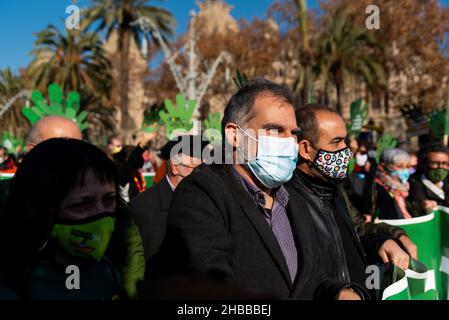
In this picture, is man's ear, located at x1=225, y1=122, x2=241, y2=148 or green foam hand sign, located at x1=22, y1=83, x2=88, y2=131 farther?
green foam hand sign, located at x1=22, y1=83, x2=88, y2=131

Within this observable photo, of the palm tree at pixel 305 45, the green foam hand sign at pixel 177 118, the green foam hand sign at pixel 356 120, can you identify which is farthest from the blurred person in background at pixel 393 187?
the palm tree at pixel 305 45

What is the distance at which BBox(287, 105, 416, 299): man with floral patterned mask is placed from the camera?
2428 millimetres

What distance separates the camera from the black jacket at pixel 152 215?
317 cm

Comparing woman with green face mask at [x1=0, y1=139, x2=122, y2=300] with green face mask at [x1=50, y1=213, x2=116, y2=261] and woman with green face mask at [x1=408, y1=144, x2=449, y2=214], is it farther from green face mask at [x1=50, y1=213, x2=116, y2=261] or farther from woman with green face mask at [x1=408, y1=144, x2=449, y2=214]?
woman with green face mask at [x1=408, y1=144, x2=449, y2=214]

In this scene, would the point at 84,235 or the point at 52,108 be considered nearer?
the point at 84,235

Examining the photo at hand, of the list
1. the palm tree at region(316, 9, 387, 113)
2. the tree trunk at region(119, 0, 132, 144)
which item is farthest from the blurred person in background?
the palm tree at region(316, 9, 387, 113)

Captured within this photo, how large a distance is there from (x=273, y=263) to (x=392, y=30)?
82.5ft

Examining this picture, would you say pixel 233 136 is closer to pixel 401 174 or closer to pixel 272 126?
pixel 272 126

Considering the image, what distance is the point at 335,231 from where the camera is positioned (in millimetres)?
2553

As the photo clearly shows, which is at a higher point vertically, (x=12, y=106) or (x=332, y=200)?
(x=12, y=106)

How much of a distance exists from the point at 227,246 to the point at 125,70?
19.4m

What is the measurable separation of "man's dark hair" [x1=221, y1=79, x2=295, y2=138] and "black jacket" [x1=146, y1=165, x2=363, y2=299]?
31 cm

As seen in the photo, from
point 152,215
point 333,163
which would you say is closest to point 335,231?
point 333,163

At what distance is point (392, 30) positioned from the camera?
24.7 meters
